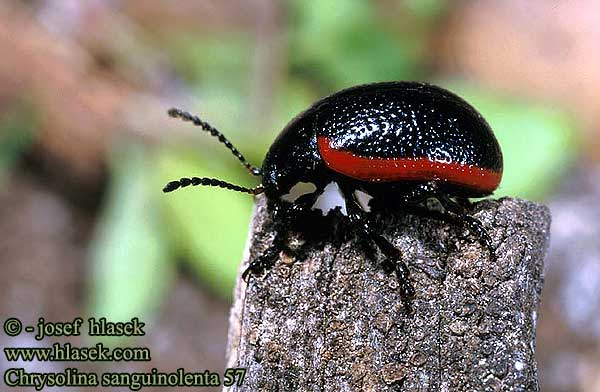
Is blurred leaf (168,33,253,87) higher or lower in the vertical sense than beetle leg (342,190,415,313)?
higher

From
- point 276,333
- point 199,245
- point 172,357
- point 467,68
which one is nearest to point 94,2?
point 199,245

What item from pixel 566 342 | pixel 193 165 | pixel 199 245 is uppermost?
pixel 193 165

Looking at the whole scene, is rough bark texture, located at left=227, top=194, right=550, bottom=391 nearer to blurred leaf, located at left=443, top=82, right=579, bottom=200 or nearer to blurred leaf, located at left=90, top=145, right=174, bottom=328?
blurred leaf, located at left=443, top=82, right=579, bottom=200

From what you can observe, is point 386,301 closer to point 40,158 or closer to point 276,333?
point 276,333

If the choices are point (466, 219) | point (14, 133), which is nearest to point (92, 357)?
point (14, 133)

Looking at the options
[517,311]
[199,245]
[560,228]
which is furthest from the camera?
[560,228]

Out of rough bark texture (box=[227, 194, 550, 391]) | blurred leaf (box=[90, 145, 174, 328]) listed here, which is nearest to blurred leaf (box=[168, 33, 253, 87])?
blurred leaf (box=[90, 145, 174, 328])
